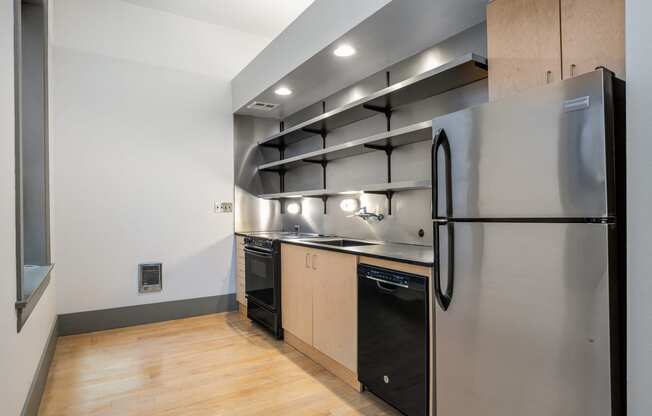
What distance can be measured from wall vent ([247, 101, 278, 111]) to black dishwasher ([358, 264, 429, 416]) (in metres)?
2.48

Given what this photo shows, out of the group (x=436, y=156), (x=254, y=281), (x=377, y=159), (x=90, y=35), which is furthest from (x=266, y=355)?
(x=90, y=35)

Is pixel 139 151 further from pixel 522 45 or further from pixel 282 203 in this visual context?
pixel 522 45

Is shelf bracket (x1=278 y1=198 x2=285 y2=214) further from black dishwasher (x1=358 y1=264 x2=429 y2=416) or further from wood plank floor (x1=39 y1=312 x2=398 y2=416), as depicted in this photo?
black dishwasher (x1=358 y1=264 x2=429 y2=416)

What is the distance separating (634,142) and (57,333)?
429 centimetres

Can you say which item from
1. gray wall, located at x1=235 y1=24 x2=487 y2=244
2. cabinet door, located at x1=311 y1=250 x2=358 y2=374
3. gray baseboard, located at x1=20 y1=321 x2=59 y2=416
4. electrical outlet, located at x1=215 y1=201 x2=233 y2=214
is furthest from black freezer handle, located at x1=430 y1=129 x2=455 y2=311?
electrical outlet, located at x1=215 y1=201 x2=233 y2=214

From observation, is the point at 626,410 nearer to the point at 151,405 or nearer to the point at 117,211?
the point at 151,405

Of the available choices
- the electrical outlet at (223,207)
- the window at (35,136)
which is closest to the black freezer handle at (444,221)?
the window at (35,136)

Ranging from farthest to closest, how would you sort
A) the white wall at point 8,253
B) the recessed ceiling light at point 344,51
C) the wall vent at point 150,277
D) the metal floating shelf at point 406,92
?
the wall vent at point 150,277
the recessed ceiling light at point 344,51
the metal floating shelf at point 406,92
the white wall at point 8,253

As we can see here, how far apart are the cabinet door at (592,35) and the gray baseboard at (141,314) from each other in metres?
3.86

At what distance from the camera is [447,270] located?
5.65ft

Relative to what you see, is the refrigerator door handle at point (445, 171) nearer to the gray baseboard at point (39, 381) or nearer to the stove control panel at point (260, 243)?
the stove control panel at point (260, 243)

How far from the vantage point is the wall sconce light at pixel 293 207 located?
14.5ft

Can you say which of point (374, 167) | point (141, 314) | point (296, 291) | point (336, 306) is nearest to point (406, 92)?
point (374, 167)

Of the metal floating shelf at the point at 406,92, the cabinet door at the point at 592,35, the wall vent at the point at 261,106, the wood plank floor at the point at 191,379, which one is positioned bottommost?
the wood plank floor at the point at 191,379
